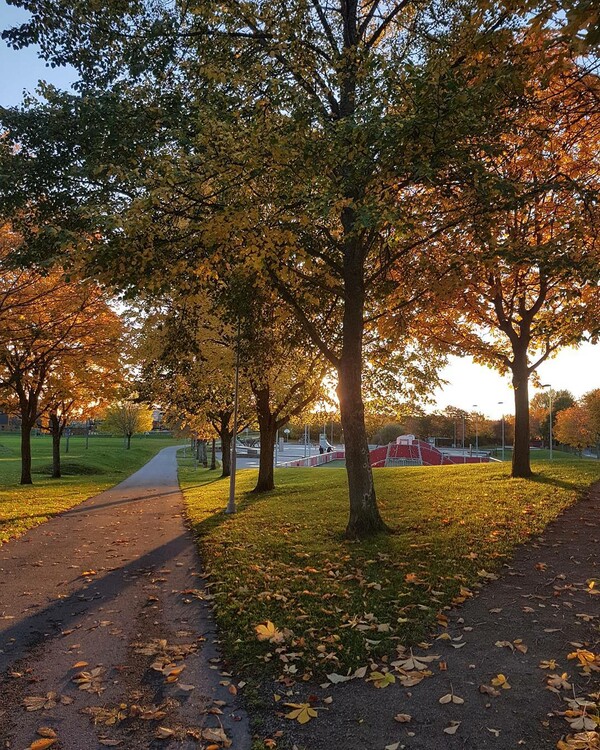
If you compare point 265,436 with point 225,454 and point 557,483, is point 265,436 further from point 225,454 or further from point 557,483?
point 225,454

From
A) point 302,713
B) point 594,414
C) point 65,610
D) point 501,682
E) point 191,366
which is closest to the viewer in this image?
point 302,713

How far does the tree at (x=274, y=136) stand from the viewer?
6887 mm

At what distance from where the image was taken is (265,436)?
728 inches

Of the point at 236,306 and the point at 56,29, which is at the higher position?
the point at 56,29

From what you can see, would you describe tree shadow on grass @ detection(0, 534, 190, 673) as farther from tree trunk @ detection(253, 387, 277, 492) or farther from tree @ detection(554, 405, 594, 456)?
tree @ detection(554, 405, 594, 456)

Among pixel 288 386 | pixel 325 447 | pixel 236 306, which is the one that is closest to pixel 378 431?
pixel 325 447

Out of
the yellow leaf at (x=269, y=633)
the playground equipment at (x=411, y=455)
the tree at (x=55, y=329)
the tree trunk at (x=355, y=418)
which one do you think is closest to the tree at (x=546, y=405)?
the playground equipment at (x=411, y=455)

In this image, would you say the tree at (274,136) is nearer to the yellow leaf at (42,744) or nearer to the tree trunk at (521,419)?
the yellow leaf at (42,744)

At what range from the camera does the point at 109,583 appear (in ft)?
24.0

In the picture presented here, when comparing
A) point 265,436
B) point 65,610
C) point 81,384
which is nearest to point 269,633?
point 65,610

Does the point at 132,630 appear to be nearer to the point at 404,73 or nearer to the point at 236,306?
the point at 236,306

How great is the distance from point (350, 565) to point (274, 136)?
18.3 ft

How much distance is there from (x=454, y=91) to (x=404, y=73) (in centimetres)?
95

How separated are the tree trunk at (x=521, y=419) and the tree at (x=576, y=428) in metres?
52.2
